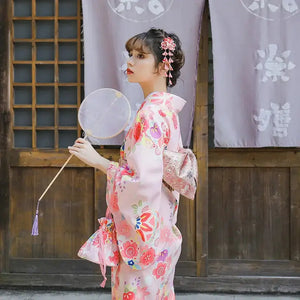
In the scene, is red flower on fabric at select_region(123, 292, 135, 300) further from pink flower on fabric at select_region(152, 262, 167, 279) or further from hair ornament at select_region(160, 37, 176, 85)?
A: hair ornament at select_region(160, 37, 176, 85)

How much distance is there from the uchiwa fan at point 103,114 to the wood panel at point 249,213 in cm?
258

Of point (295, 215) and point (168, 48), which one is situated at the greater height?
point (168, 48)

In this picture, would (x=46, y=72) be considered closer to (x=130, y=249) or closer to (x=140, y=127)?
(x=140, y=127)

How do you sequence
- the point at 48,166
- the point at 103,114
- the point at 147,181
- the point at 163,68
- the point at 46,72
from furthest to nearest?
the point at 46,72, the point at 48,166, the point at 103,114, the point at 163,68, the point at 147,181

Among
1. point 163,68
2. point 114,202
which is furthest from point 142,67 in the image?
point 114,202

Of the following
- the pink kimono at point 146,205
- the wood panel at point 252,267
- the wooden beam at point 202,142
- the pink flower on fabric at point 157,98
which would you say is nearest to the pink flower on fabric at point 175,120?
the pink kimono at point 146,205

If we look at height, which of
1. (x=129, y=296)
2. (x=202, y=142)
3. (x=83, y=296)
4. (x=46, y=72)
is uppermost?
(x=46, y=72)

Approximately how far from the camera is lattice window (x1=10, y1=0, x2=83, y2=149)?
6203 mm

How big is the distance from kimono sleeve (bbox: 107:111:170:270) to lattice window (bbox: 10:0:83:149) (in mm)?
2818

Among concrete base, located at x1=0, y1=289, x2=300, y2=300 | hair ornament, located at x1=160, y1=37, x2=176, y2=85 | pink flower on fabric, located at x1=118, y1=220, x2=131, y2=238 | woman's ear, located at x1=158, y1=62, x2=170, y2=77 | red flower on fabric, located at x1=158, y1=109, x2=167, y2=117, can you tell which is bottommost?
concrete base, located at x1=0, y1=289, x2=300, y2=300

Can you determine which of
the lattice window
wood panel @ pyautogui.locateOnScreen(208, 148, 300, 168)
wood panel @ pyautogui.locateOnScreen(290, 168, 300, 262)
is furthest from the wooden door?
wood panel @ pyautogui.locateOnScreen(290, 168, 300, 262)

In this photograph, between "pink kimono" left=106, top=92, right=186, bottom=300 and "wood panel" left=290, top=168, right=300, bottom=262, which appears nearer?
"pink kimono" left=106, top=92, right=186, bottom=300

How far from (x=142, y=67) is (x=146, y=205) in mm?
893

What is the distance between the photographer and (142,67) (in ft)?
11.9
